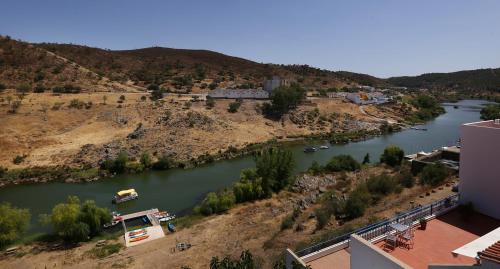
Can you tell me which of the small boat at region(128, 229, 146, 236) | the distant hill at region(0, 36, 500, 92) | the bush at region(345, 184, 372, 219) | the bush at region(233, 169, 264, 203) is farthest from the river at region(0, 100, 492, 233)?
the distant hill at region(0, 36, 500, 92)

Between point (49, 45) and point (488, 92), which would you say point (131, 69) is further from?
point (488, 92)

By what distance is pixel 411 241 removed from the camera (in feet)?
28.9

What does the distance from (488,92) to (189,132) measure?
126531 millimetres

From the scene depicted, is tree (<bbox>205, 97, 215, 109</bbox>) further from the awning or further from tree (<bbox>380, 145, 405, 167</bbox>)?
the awning

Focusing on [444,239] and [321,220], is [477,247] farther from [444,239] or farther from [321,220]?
[321,220]

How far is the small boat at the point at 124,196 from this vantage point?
2488 centimetres

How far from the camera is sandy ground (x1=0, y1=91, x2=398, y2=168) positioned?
3562cm

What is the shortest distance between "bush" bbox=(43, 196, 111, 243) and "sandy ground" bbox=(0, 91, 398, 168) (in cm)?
1571

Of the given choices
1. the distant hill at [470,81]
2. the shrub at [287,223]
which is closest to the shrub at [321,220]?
the shrub at [287,223]

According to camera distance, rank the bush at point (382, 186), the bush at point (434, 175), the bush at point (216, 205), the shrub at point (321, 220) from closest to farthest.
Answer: the shrub at point (321, 220)
the bush at point (434, 175)
the bush at point (382, 186)
the bush at point (216, 205)

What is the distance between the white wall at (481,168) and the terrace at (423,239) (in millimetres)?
387

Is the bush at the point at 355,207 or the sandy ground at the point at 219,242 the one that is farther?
the bush at the point at 355,207

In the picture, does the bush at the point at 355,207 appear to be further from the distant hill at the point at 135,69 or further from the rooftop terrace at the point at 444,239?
the distant hill at the point at 135,69

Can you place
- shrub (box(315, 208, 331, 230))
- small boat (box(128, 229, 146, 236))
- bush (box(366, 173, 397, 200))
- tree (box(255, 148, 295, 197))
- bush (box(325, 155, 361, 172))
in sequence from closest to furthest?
shrub (box(315, 208, 331, 230)), small boat (box(128, 229, 146, 236)), bush (box(366, 173, 397, 200)), tree (box(255, 148, 295, 197)), bush (box(325, 155, 361, 172))
